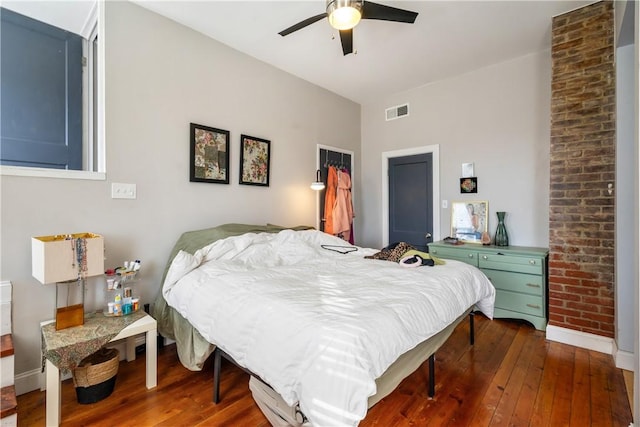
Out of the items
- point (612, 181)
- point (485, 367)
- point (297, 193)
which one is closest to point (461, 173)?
point (612, 181)

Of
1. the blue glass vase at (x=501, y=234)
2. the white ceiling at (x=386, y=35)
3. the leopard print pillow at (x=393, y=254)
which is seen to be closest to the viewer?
the leopard print pillow at (x=393, y=254)

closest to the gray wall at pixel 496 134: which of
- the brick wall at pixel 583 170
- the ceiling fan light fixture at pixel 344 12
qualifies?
the brick wall at pixel 583 170

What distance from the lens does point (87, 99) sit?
250cm

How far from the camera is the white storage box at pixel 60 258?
1663 mm

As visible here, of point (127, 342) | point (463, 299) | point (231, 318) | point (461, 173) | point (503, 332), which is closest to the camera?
point (231, 318)

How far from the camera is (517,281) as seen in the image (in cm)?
291

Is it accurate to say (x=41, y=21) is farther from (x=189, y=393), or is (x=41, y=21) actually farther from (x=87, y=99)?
(x=189, y=393)

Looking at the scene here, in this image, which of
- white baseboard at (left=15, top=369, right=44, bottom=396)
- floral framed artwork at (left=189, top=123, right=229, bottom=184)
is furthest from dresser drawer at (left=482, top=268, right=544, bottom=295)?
white baseboard at (left=15, top=369, right=44, bottom=396)

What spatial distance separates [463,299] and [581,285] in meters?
1.51

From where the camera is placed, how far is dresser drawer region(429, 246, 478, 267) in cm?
316

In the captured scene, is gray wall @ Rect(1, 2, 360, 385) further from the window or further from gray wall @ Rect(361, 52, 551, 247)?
gray wall @ Rect(361, 52, 551, 247)

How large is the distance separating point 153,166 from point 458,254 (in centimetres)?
320

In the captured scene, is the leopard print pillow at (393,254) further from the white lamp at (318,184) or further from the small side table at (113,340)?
the small side table at (113,340)

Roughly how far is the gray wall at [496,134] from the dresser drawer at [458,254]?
0.54 m
